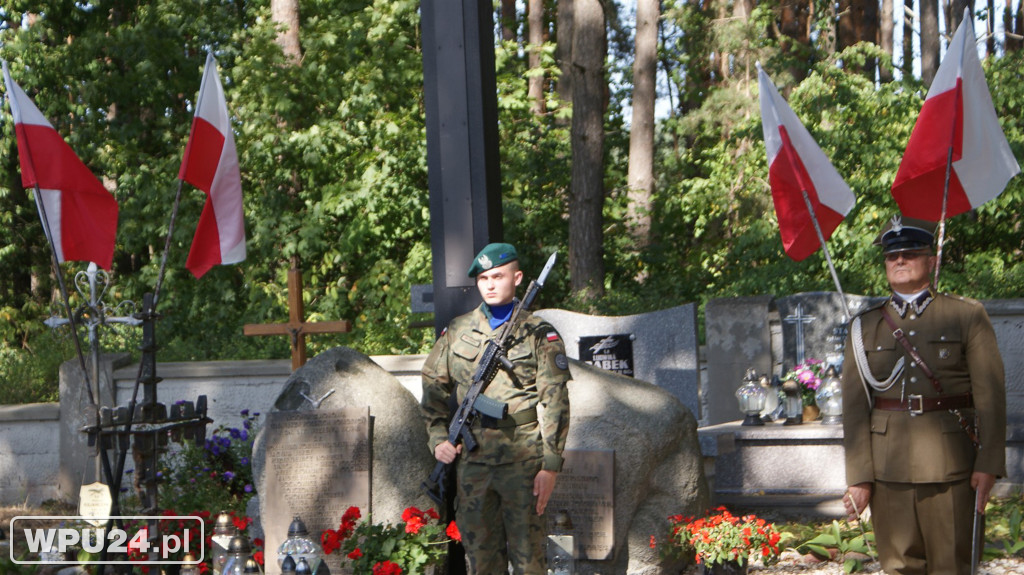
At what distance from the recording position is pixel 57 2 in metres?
17.8

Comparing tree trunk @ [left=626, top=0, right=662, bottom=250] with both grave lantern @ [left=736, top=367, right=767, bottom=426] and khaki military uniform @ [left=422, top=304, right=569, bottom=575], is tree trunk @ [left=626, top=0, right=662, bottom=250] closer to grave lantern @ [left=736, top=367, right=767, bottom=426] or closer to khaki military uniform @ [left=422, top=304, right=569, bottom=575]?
grave lantern @ [left=736, top=367, right=767, bottom=426]

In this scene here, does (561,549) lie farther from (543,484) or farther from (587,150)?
(587,150)

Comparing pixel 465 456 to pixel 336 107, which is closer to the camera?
pixel 465 456

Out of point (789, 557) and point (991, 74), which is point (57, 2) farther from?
point (789, 557)

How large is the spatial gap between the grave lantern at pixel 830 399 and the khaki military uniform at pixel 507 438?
4.06 m

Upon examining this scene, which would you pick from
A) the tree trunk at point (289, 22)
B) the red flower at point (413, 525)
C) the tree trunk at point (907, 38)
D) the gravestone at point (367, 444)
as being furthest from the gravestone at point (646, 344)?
the tree trunk at point (907, 38)

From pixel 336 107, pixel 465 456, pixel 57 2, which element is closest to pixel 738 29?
pixel 336 107

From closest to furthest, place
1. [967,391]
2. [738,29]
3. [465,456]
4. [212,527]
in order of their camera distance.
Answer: [967,391]
[465,456]
[212,527]
[738,29]

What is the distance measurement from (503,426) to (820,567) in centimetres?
269

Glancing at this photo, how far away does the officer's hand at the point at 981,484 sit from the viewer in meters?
4.51

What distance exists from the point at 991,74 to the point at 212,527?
1081 centimetres

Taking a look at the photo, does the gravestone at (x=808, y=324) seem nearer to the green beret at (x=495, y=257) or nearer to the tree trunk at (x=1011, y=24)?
the green beret at (x=495, y=257)

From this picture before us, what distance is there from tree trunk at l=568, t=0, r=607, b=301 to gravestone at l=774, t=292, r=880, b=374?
5207 millimetres

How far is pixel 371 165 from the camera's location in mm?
16500
